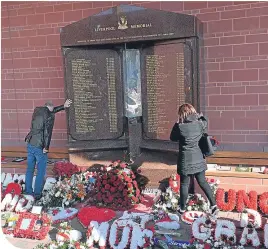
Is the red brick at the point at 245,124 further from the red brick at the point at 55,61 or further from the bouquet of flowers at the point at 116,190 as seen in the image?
the red brick at the point at 55,61

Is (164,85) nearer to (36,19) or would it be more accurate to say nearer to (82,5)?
(82,5)

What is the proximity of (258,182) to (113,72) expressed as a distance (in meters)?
2.67

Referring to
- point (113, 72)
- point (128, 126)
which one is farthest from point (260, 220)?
point (113, 72)

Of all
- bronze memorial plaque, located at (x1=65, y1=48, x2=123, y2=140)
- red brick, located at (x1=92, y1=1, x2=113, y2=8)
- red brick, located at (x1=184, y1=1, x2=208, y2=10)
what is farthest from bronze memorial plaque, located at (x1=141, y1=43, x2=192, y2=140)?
red brick, located at (x1=92, y1=1, x2=113, y2=8)

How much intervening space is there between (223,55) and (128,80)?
1.49 m

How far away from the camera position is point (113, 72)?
6160mm

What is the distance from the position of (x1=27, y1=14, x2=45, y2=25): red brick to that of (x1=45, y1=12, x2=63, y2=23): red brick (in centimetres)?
8

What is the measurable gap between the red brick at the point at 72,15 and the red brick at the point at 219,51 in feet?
7.73

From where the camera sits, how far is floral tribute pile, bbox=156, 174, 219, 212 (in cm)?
499

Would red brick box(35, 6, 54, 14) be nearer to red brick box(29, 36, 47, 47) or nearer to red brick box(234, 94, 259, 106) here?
red brick box(29, 36, 47, 47)

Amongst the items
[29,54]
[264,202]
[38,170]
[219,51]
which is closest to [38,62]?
[29,54]

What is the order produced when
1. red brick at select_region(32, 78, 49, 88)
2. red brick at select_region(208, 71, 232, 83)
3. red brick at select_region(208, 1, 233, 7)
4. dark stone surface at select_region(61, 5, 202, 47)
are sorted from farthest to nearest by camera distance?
1. red brick at select_region(32, 78, 49, 88)
2. red brick at select_region(208, 71, 232, 83)
3. red brick at select_region(208, 1, 233, 7)
4. dark stone surface at select_region(61, 5, 202, 47)

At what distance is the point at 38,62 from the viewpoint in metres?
7.28

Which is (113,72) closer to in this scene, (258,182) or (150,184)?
(150,184)
